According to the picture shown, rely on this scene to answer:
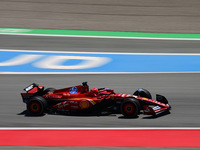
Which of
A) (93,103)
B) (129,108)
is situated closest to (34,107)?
(93,103)

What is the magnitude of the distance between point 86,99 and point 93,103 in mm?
184

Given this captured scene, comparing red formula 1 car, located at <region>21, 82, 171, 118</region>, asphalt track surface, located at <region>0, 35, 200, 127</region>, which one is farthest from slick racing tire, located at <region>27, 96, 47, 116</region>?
asphalt track surface, located at <region>0, 35, 200, 127</region>

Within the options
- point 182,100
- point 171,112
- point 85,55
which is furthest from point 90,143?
point 85,55

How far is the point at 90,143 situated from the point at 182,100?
145 inches

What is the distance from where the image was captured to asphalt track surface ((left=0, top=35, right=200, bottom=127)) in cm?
890

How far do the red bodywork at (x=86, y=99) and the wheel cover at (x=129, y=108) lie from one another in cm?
18

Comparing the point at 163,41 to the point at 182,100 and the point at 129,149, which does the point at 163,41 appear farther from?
the point at 129,149

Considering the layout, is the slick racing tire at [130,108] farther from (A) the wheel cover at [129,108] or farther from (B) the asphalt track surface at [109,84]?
(B) the asphalt track surface at [109,84]

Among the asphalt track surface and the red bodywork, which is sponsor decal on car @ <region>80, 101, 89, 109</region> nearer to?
the red bodywork

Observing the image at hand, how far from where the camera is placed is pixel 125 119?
29.4 feet

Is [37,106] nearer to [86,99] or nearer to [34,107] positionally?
[34,107]

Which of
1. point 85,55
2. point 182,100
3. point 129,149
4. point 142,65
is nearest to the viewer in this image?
point 129,149

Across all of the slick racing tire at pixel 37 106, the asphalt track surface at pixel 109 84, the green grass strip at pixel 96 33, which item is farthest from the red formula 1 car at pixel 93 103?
the green grass strip at pixel 96 33

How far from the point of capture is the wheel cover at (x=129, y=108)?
8828 millimetres
